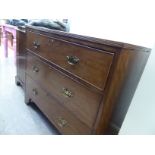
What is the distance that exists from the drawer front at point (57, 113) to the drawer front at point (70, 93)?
50mm

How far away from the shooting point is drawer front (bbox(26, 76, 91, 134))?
3.09 ft

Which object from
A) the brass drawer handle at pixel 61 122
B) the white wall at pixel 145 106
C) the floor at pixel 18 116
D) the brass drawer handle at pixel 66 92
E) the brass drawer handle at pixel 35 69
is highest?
the white wall at pixel 145 106

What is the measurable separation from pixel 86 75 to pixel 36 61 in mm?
671

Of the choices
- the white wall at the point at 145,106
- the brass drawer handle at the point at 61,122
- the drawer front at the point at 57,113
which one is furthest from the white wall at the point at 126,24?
the brass drawer handle at the point at 61,122

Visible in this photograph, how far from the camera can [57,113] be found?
3.68 ft

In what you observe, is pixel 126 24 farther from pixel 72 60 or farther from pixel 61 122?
pixel 61 122

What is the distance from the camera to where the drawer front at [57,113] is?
943 mm

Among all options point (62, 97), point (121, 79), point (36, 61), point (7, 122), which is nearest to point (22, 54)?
point (36, 61)

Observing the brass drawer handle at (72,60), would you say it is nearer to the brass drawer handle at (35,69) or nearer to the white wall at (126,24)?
the white wall at (126,24)

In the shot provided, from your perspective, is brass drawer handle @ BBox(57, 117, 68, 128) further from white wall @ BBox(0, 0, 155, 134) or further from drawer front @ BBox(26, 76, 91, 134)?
white wall @ BBox(0, 0, 155, 134)

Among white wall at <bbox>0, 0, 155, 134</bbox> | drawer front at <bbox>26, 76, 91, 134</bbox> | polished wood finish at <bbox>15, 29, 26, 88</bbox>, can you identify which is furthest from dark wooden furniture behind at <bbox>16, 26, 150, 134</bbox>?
polished wood finish at <bbox>15, 29, 26, 88</bbox>

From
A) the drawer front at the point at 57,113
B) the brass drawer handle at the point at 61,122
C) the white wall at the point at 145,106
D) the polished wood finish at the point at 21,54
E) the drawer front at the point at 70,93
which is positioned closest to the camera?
the white wall at the point at 145,106

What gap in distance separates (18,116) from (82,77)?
893 mm

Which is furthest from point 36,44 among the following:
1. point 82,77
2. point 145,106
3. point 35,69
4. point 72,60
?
point 145,106
